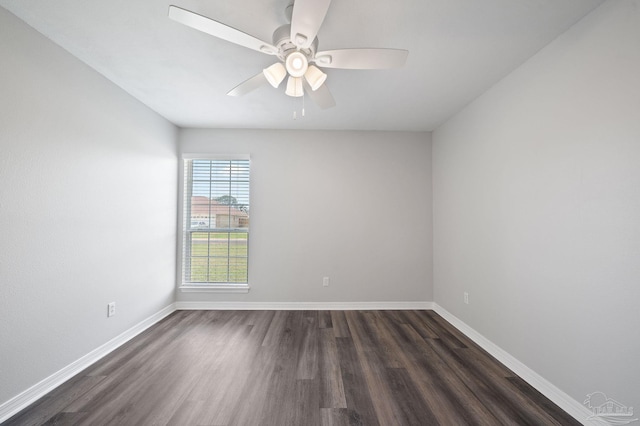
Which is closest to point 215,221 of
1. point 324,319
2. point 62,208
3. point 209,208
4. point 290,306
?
point 209,208

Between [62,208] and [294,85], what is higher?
[294,85]

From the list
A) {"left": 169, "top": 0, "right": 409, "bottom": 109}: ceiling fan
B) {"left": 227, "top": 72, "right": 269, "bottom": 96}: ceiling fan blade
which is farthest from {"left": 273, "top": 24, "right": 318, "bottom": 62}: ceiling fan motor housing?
{"left": 227, "top": 72, "right": 269, "bottom": 96}: ceiling fan blade

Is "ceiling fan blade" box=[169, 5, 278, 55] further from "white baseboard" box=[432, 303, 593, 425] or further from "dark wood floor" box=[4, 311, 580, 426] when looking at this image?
"white baseboard" box=[432, 303, 593, 425]

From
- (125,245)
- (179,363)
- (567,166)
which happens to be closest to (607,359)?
(567,166)

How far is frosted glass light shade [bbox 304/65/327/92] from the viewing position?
1563 mm

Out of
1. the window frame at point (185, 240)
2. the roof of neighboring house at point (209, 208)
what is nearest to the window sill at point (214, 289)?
the window frame at point (185, 240)

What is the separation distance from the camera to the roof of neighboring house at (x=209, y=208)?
3572 millimetres

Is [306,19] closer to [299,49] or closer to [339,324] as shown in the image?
[299,49]

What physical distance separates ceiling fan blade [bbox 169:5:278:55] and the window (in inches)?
89.0

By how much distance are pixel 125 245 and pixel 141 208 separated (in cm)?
45

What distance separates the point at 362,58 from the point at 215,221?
2932 millimetres

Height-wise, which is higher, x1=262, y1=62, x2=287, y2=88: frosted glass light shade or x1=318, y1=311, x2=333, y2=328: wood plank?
x1=262, y1=62, x2=287, y2=88: frosted glass light shade

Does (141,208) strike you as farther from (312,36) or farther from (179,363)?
(312,36)

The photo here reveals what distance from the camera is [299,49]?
147cm
